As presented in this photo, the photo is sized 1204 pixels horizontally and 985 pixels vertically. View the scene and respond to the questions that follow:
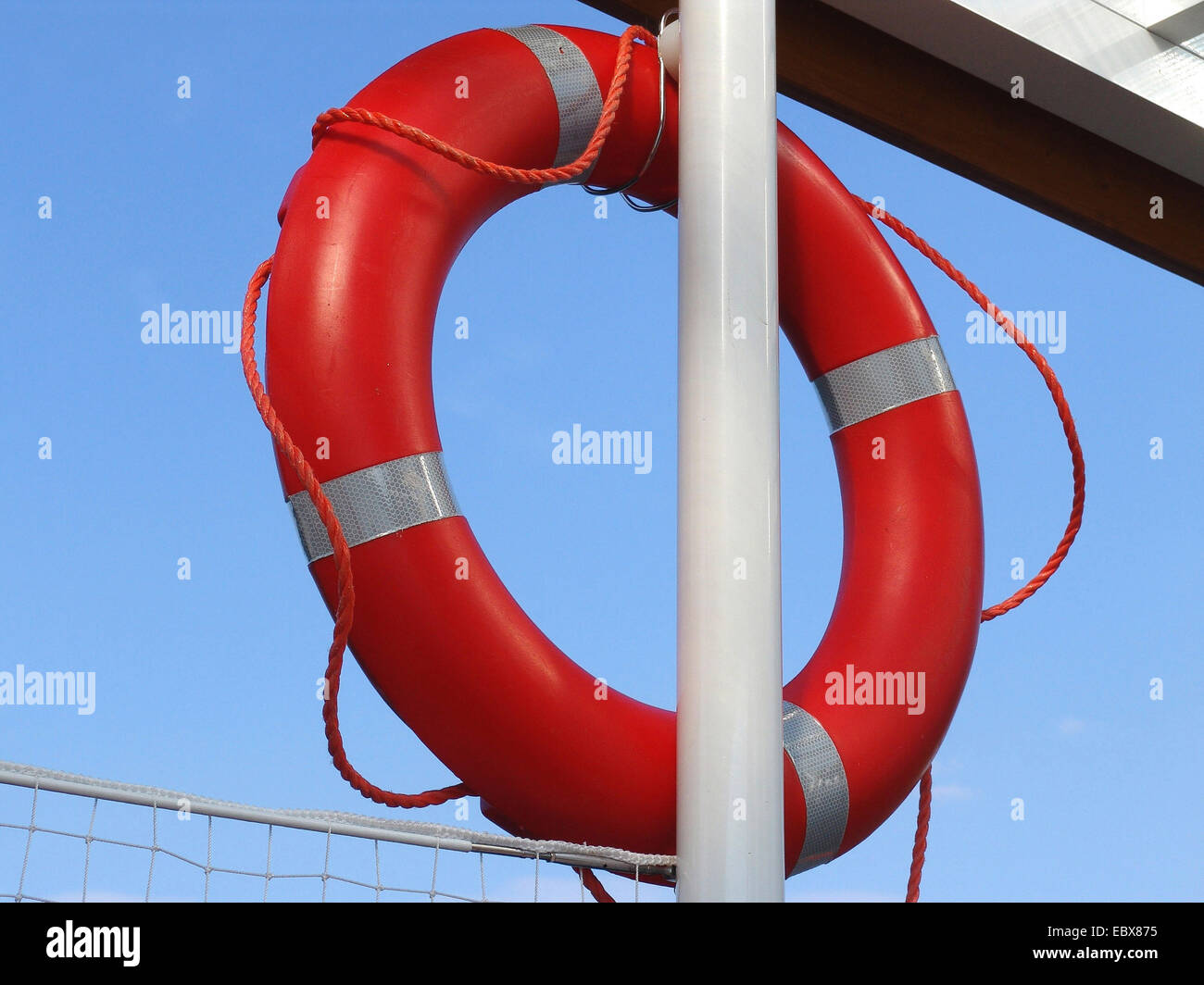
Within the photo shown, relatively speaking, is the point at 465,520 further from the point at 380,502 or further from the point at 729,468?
the point at 729,468

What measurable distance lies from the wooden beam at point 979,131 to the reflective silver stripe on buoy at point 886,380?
53cm

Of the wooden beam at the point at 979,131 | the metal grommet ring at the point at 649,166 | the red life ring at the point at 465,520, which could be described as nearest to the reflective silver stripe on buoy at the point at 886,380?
the red life ring at the point at 465,520

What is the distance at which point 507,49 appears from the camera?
5.16ft

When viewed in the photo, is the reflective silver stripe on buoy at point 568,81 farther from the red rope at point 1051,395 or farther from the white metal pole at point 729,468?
the red rope at point 1051,395

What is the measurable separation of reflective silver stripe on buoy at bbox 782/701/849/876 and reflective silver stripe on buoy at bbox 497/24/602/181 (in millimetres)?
650

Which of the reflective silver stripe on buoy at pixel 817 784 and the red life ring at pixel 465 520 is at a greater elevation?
the red life ring at pixel 465 520

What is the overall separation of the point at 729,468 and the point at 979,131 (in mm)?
1097

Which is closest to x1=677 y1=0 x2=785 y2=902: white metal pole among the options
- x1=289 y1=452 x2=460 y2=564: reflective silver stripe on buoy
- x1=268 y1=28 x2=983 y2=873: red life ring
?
x1=268 y1=28 x2=983 y2=873: red life ring

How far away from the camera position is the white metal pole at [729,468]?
130cm

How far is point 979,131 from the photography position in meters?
2.20

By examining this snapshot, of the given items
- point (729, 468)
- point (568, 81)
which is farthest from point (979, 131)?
point (729, 468)

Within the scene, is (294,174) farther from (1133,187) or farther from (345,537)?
(1133,187)

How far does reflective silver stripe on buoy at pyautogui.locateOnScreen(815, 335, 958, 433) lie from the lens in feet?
5.57

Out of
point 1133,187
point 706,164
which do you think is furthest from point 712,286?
point 1133,187
